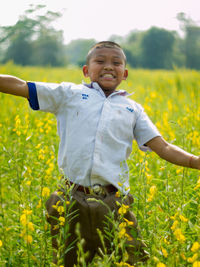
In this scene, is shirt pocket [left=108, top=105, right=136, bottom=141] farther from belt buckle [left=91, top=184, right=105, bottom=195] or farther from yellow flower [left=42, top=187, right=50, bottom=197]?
yellow flower [left=42, top=187, right=50, bottom=197]

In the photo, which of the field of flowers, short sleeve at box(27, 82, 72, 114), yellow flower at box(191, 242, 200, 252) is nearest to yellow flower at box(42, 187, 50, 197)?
the field of flowers

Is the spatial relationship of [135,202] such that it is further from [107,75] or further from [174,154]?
[107,75]

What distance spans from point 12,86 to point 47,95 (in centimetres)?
18

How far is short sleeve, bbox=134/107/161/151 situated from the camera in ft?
5.94

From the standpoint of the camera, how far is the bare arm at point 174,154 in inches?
66.0

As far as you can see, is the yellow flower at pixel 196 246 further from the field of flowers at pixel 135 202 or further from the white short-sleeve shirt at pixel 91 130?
the white short-sleeve shirt at pixel 91 130

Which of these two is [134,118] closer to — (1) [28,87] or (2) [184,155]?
(2) [184,155]

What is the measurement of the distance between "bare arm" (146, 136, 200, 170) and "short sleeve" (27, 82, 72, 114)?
1.80 feet

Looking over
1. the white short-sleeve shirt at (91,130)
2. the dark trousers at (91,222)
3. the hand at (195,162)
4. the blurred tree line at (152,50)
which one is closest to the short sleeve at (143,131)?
the white short-sleeve shirt at (91,130)

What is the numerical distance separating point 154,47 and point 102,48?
6202 cm

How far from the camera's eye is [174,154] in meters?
1.73

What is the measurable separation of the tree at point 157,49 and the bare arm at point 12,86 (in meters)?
56.3

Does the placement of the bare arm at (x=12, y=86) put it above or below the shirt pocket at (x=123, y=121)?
above

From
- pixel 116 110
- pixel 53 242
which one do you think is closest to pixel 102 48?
pixel 116 110
